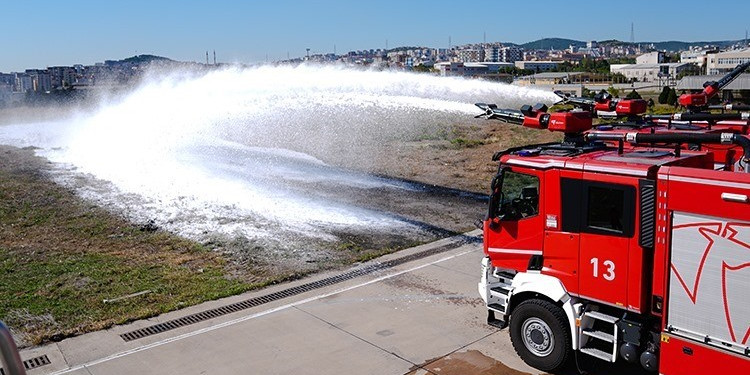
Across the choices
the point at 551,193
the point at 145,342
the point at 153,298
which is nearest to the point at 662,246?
the point at 551,193

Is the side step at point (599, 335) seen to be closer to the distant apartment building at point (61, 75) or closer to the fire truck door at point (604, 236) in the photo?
the fire truck door at point (604, 236)

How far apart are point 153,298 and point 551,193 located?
24.8 feet

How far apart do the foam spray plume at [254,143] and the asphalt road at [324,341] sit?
13.3 ft

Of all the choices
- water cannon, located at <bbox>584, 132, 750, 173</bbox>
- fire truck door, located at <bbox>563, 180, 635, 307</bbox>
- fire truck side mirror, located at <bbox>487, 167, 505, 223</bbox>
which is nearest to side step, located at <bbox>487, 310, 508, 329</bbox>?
fire truck side mirror, located at <bbox>487, 167, 505, 223</bbox>

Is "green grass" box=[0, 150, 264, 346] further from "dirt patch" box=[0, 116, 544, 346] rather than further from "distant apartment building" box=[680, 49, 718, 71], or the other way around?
"distant apartment building" box=[680, 49, 718, 71]

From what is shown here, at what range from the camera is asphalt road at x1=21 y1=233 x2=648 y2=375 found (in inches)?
358

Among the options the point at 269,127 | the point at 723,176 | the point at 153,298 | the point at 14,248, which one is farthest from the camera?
the point at 269,127

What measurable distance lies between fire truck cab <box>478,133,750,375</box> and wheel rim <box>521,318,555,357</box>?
0.05 ft

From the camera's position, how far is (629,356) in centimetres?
768

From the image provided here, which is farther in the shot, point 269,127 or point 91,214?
point 269,127

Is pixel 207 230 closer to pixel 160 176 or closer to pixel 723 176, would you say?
pixel 160 176

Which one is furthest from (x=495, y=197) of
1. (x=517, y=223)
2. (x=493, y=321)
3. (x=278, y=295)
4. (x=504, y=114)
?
(x=278, y=295)

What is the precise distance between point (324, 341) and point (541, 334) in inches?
132

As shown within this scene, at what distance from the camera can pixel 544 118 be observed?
10.9 m
